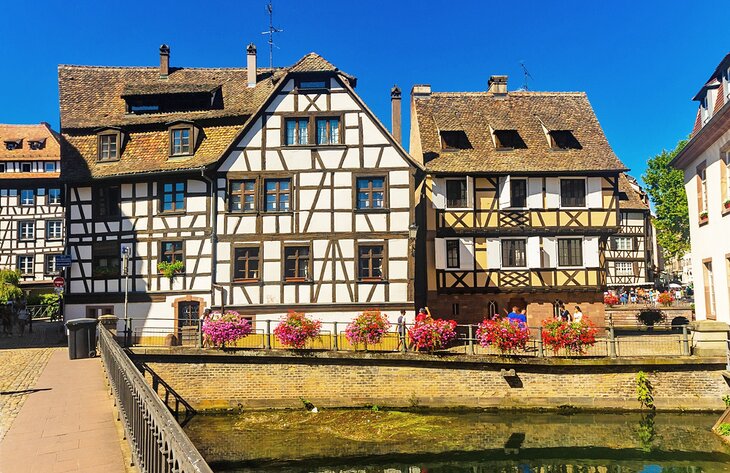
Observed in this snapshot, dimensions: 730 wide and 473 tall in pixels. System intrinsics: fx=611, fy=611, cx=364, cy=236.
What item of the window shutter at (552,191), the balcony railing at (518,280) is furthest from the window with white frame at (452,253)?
the window shutter at (552,191)

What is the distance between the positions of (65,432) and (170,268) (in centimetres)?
1635

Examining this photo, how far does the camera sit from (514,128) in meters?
29.4

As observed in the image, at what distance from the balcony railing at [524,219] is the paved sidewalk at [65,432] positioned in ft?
57.9

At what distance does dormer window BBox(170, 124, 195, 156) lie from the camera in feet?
87.4

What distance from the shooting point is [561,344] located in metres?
19.5

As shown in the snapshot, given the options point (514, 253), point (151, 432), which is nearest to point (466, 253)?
point (514, 253)

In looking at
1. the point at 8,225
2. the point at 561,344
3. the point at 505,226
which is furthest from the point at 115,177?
the point at 8,225

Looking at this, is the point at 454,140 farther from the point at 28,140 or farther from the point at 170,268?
the point at 28,140

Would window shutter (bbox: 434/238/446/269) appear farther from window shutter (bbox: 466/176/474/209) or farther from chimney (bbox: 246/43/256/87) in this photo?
chimney (bbox: 246/43/256/87)

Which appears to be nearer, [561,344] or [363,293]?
[561,344]

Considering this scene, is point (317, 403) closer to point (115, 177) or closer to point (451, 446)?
point (451, 446)

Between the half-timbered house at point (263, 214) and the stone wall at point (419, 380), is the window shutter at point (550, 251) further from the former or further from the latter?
the stone wall at point (419, 380)

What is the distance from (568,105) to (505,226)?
821cm

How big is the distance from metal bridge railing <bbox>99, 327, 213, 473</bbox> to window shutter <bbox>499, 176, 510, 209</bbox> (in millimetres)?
21139
